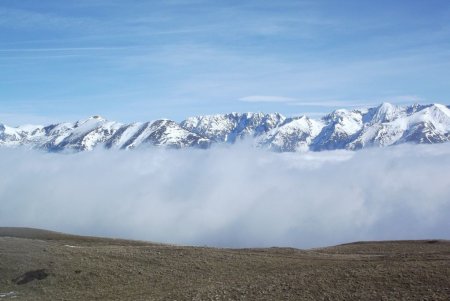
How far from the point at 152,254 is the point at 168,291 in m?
11.0

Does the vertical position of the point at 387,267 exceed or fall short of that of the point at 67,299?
it exceeds it

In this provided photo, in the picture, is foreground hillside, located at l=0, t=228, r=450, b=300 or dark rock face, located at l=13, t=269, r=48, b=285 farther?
dark rock face, located at l=13, t=269, r=48, b=285

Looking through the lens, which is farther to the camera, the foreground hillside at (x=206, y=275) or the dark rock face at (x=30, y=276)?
the dark rock face at (x=30, y=276)

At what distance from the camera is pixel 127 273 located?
44156 mm

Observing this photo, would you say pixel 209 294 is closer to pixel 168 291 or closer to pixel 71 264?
pixel 168 291

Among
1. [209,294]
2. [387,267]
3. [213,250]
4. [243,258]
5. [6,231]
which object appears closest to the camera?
[209,294]

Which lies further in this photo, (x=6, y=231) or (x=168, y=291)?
(x=6, y=231)

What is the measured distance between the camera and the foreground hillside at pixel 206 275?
36.3 metres

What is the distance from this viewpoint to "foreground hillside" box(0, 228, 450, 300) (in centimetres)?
3631

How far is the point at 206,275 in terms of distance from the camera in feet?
141

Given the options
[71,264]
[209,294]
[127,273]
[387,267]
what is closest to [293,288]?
[209,294]

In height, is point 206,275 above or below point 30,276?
above

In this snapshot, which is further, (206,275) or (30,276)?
(30,276)

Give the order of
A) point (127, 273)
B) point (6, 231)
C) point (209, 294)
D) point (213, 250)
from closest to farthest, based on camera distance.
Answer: point (209, 294)
point (127, 273)
point (213, 250)
point (6, 231)
